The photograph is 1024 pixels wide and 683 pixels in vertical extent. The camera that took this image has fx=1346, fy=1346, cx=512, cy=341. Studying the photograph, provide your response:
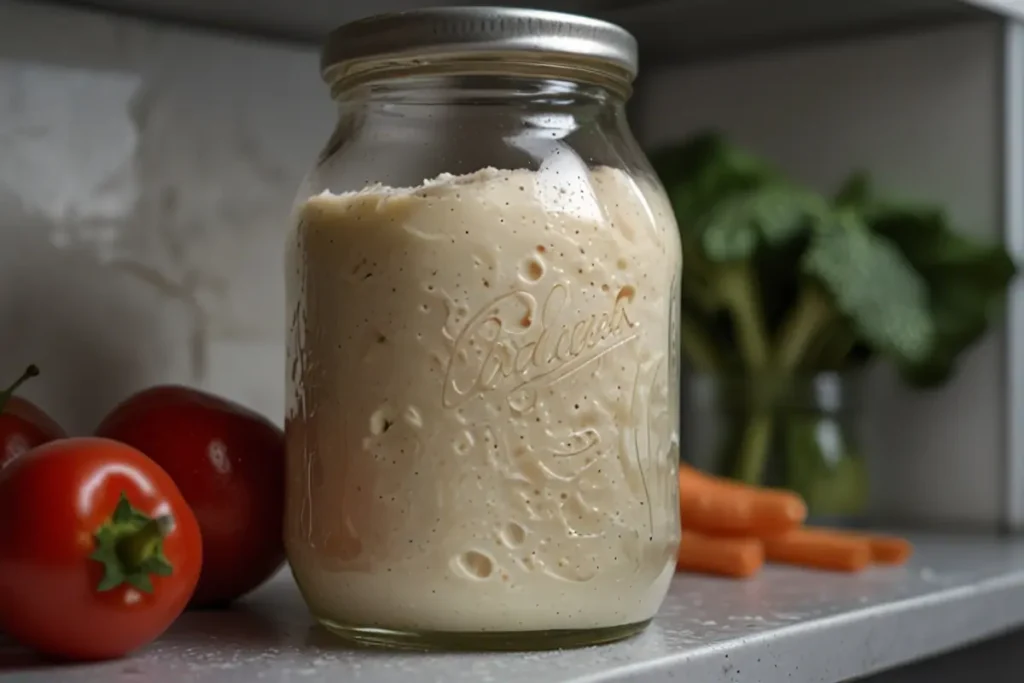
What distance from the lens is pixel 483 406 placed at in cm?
64

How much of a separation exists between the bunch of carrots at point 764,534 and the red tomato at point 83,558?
17.2 inches

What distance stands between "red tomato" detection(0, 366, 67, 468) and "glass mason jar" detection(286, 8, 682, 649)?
155 millimetres

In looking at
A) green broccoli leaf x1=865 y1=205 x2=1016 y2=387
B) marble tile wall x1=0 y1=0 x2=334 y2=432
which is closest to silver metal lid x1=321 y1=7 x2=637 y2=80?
marble tile wall x1=0 y1=0 x2=334 y2=432

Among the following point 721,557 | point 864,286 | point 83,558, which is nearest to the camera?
point 83,558

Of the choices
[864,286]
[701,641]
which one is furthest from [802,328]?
[701,641]

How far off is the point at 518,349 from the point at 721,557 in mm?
349

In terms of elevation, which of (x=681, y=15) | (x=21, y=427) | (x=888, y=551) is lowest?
(x=888, y=551)

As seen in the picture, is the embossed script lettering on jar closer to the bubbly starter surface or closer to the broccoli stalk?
the bubbly starter surface

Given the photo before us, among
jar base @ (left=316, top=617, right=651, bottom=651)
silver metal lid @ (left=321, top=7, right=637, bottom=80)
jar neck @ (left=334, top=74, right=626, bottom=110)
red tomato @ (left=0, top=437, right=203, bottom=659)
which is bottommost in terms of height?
jar base @ (left=316, top=617, right=651, bottom=651)

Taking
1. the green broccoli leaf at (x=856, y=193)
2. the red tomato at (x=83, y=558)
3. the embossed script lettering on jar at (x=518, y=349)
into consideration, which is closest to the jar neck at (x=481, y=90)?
the embossed script lettering on jar at (x=518, y=349)

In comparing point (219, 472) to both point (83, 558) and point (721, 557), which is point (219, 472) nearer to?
point (83, 558)

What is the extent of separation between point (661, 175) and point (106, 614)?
82cm

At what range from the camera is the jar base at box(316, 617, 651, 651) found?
646mm

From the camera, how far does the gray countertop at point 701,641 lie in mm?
605
